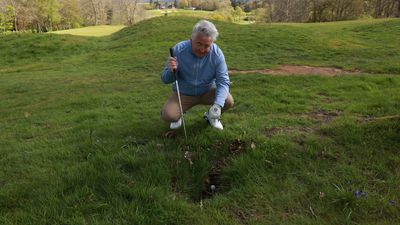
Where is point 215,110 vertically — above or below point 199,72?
below

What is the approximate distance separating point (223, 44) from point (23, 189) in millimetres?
15877

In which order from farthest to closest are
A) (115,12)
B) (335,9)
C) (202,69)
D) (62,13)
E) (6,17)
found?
(115,12) → (62,13) → (335,9) → (6,17) → (202,69)

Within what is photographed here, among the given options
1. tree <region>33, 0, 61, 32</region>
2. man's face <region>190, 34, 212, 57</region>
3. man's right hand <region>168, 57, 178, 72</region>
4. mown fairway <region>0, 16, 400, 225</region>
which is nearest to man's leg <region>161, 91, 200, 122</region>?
mown fairway <region>0, 16, 400, 225</region>

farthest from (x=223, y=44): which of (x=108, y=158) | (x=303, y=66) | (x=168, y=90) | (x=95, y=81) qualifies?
(x=108, y=158)

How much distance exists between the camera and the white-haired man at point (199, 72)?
4789mm

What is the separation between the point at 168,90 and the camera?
32.7 feet

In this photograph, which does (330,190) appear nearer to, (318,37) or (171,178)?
(171,178)

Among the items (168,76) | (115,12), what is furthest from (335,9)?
(115,12)

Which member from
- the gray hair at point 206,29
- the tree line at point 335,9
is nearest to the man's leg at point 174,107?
the gray hair at point 206,29

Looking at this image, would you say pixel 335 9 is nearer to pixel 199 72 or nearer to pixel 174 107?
pixel 199 72

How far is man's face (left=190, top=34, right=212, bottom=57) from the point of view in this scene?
4.71 meters

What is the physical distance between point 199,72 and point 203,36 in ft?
2.22

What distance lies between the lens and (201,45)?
15.7 ft

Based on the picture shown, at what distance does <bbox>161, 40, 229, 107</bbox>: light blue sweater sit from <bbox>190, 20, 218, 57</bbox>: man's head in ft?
0.68
